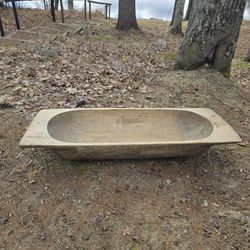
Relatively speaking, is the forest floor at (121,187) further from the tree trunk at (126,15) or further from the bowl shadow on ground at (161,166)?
the tree trunk at (126,15)

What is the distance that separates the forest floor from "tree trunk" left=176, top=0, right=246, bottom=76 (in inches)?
20.6

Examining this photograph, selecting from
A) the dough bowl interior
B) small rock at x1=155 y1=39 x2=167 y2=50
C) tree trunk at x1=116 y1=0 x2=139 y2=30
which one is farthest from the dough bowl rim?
tree trunk at x1=116 y1=0 x2=139 y2=30

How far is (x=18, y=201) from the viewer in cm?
228

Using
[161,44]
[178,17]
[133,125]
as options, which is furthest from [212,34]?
[178,17]

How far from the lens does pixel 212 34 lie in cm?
430

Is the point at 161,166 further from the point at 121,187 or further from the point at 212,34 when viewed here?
the point at 212,34

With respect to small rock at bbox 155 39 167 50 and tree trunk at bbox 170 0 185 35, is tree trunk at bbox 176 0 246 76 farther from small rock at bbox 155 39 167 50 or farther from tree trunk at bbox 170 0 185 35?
tree trunk at bbox 170 0 185 35

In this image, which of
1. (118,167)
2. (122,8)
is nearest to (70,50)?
(122,8)

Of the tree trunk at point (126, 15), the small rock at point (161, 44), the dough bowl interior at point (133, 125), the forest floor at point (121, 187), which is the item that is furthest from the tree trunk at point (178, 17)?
the dough bowl interior at point (133, 125)

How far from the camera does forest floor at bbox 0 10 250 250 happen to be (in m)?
2.03

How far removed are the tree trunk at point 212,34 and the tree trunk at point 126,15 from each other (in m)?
4.40

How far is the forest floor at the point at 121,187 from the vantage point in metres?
2.03

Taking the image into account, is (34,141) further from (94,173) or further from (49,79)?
(49,79)

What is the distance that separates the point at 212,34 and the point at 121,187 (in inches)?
126
